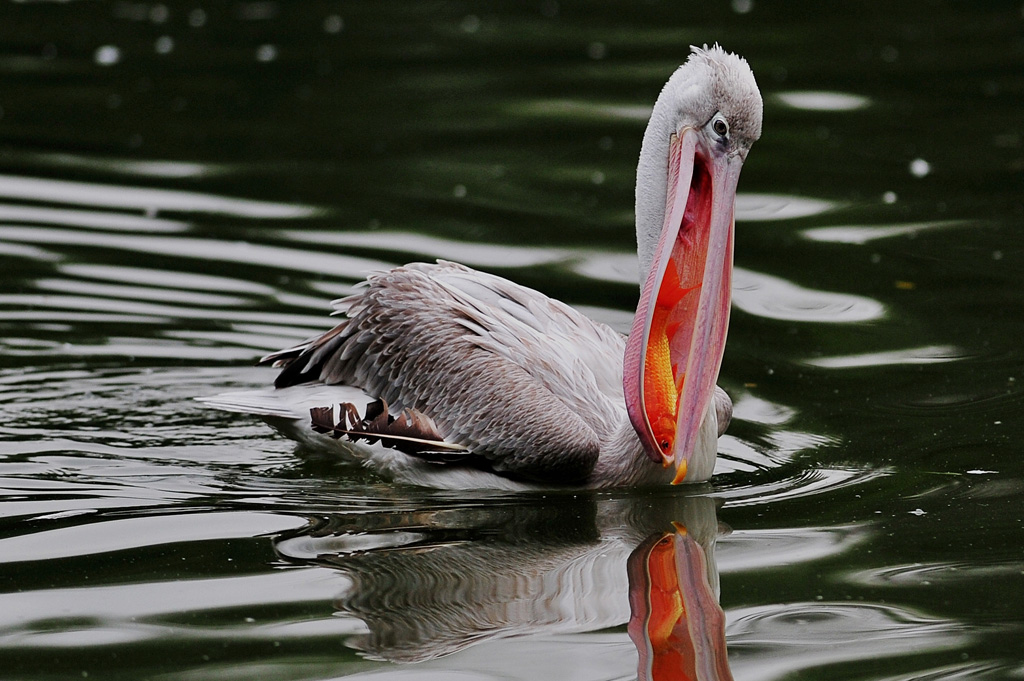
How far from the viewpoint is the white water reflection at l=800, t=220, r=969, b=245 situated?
→ 786 centimetres

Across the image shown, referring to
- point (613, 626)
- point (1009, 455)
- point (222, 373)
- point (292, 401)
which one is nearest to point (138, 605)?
point (613, 626)

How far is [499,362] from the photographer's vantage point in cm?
543

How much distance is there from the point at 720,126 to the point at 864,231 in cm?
324

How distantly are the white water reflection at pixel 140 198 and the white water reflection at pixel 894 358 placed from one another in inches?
122

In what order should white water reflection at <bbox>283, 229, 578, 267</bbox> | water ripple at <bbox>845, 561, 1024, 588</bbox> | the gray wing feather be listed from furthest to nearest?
1. white water reflection at <bbox>283, 229, 578, 267</bbox>
2. the gray wing feather
3. water ripple at <bbox>845, 561, 1024, 588</bbox>

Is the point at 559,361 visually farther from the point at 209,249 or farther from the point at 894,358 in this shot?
the point at 209,249

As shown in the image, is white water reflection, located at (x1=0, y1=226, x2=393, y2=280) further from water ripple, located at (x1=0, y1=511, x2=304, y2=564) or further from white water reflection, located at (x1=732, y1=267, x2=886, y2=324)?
water ripple, located at (x1=0, y1=511, x2=304, y2=564)

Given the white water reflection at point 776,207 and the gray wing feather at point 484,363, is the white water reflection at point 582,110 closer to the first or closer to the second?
the white water reflection at point 776,207

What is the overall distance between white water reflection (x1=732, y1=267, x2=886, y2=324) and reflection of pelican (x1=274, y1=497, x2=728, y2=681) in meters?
2.03

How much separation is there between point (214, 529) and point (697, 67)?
6.81 ft

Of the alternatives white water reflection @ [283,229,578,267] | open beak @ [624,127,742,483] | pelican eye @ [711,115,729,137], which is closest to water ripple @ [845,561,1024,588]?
open beak @ [624,127,742,483]

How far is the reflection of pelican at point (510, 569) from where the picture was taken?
4180 millimetres

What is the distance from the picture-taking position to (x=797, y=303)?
23.3 ft

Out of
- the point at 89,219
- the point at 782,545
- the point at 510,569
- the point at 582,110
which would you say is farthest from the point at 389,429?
the point at 582,110
